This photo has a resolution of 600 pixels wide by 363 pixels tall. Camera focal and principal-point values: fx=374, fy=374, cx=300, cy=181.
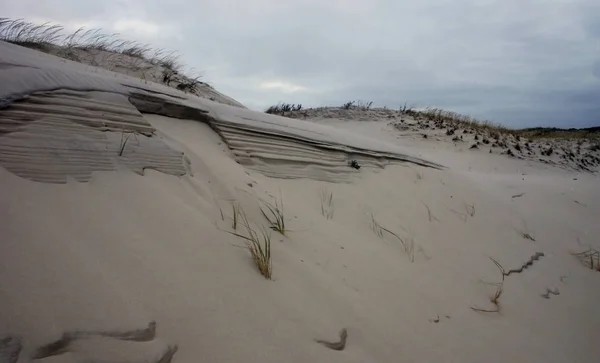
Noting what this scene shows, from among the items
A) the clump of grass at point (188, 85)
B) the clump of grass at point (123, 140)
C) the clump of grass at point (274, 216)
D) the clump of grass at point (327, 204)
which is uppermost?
the clump of grass at point (188, 85)

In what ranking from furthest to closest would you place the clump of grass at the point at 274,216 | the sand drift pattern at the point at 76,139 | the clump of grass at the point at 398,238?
the clump of grass at the point at 398,238 < the clump of grass at the point at 274,216 < the sand drift pattern at the point at 76,139

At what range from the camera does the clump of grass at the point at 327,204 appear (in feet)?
9.24

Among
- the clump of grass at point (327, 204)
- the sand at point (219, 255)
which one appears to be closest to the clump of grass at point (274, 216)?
the sand at point (219, 255)

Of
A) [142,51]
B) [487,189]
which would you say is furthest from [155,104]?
[142,51]

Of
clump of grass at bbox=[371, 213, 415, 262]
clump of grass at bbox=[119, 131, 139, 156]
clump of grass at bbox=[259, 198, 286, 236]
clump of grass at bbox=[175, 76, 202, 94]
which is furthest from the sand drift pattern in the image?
clump of grass at bbox=[175, 76, 202, 94]

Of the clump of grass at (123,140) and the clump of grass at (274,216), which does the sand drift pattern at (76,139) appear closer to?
the clump of grass at (123,140)

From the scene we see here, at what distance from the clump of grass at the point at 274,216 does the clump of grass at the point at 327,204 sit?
1.60ft

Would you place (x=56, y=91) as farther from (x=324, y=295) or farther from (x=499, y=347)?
(x=499, y=347)

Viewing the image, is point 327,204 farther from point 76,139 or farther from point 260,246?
point 76,139

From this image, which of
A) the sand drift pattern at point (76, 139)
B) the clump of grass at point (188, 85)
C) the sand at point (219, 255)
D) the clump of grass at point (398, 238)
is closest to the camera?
the sand at point (219, 255)

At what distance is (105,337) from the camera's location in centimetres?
111

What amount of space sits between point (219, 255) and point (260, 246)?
208mm

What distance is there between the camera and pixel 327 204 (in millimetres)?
2990

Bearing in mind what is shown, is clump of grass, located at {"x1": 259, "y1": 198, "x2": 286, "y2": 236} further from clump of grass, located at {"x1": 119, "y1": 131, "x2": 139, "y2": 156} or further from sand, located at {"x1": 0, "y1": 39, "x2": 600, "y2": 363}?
clump of grass, located at {"x1": 119, "y1": 131, "x2": 139, "y2": 156}
